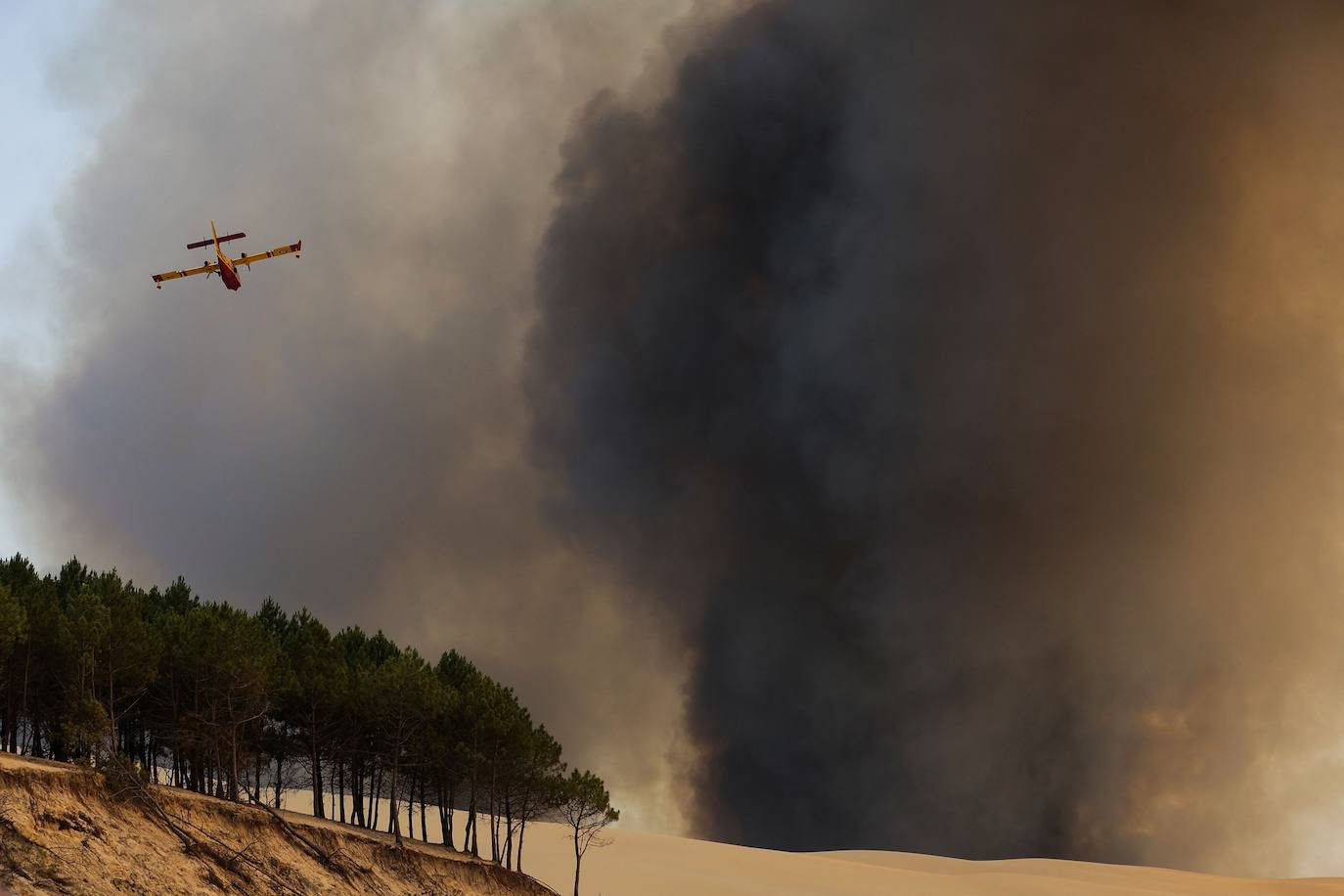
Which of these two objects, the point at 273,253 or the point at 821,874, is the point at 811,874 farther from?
the point at 273,253

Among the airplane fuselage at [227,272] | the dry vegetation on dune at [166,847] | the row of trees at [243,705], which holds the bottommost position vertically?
the dry vegetation on dune at [166,847]

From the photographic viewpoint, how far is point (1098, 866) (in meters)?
136

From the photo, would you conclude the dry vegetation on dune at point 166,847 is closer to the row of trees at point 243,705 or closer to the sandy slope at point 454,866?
the sandy slope at point 454,866

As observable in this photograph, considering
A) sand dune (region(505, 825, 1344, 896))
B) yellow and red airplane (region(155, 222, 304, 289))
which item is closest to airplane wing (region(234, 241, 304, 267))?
yellow and red airplane (region(155, 222, 304, 289))

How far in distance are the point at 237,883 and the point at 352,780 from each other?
90.8 feet

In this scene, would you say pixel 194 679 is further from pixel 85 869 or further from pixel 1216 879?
pixel 1216 879

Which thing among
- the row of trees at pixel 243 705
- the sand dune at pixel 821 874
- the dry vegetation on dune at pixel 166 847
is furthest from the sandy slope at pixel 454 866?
the row of trees at pixel 243 705

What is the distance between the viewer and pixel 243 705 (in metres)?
62.8

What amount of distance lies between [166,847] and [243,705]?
1849cm

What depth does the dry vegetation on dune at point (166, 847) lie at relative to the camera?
38469mm

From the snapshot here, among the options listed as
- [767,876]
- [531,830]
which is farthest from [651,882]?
[531,830]

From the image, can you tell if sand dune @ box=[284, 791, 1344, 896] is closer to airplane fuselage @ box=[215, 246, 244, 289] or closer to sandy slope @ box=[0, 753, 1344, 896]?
sandy slope @ box=[0, 753, 1344, 896]

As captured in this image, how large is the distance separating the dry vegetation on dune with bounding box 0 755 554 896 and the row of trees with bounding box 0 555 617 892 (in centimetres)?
360

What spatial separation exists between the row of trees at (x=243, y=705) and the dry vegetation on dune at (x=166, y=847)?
142 inches
